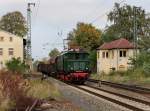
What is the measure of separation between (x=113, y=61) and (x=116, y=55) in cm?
177

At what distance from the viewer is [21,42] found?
11144 cm

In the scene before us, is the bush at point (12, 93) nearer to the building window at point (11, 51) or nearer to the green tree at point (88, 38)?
the green tree at point (88, 38)

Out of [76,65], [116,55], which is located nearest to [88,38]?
[116,55]

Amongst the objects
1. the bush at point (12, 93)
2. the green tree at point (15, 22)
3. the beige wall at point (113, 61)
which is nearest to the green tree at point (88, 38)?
the beige wall at point (113, 61)

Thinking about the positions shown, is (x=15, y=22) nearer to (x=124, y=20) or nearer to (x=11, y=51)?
(x=11, y=51)

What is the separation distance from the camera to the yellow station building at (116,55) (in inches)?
3356

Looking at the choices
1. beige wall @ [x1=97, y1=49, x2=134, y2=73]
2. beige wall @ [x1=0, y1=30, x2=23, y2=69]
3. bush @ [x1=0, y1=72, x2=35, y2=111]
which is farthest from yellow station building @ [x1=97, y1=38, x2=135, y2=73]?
bush @ [x1=0, y1=72, x2=35, y2=111]

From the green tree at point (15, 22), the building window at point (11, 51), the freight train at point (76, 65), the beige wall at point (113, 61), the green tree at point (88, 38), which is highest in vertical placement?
the green tree at point (15, 22)

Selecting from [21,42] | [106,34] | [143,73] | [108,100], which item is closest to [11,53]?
[21,42]

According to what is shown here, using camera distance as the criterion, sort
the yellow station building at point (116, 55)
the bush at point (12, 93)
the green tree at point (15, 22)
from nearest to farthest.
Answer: the bush at point (12, 93)
the yellow station building at point (116, 55)
the green tree at point (15, 22)

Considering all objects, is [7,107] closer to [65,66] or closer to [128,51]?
[65,66]

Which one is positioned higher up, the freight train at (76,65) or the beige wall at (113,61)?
the beige wall at (113,61)

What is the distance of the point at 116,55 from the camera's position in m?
86.2

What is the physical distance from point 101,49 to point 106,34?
81.5 feet
